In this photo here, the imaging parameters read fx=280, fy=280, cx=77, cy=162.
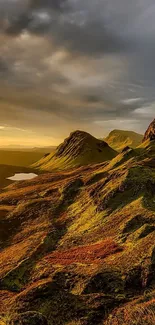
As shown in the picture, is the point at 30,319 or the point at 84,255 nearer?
the point at 30,319

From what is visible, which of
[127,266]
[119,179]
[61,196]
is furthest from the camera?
[61,196]

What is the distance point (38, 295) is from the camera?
26297 millimetres

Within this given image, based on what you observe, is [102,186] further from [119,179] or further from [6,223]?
[6,223]

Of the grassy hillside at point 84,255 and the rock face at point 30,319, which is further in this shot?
the grassy hillside at point 84,255

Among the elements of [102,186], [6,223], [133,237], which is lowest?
[6,223]

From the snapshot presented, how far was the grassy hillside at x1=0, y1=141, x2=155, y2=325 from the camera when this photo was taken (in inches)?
952

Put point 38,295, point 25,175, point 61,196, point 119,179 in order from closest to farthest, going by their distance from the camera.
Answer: point 38,295 < point 119,179 < point 61,196 < point 25,175

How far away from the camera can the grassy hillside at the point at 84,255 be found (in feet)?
79.3

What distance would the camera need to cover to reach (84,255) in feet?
120

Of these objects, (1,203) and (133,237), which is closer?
(133,237)

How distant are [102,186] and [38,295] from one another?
120 feet

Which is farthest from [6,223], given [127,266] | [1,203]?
[127,266]

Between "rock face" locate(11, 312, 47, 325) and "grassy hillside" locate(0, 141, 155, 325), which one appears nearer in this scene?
"rock face" locate(11, 312, 47, 325)

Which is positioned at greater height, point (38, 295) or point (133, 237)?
point (133, 237)
